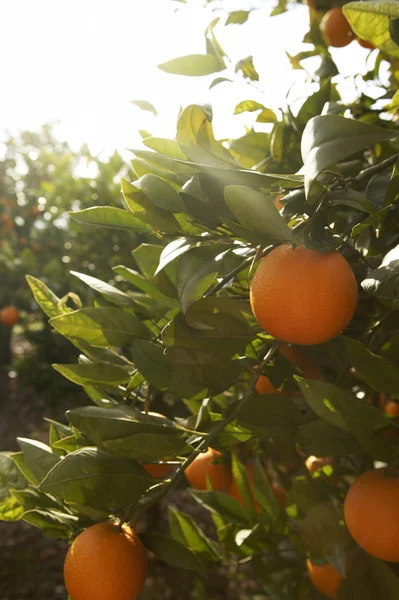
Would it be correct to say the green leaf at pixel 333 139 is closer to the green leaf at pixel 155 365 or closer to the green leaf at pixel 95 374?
the green leaf at pixel 155 365

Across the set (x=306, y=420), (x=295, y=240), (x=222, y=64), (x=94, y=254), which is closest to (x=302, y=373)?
(x=306, y=420)

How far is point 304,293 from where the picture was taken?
52cm

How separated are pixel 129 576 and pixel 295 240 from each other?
1.56 feet

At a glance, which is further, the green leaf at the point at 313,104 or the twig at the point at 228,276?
the green leaf at the point at 313,104

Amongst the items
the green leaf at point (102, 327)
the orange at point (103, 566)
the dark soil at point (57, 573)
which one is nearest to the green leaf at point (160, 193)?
the green leaf at point (102, 327)

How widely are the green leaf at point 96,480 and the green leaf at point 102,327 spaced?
174 millimetres

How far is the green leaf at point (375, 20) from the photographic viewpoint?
51 cm

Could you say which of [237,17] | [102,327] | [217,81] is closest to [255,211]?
[102,327]

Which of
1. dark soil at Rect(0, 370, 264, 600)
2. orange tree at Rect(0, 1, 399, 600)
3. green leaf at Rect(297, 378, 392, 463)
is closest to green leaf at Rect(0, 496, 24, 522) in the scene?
orange tree at Rect(0, 1, 399, 600)

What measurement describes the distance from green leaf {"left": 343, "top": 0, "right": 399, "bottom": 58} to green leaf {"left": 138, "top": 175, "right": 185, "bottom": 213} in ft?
0.89

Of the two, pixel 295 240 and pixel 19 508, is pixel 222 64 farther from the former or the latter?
pixel 19 508

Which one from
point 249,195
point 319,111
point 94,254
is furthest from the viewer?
point 94,254

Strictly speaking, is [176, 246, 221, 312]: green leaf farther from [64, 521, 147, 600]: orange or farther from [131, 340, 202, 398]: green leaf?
[64, 521, 147, 600]: orange

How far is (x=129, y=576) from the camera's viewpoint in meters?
0.65
